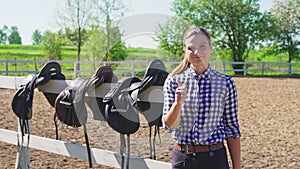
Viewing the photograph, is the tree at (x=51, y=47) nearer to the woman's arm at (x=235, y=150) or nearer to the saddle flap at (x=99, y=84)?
the saddle flap at (x=99, y=84)

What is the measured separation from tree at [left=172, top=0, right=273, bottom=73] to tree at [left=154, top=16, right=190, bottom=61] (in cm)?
2104

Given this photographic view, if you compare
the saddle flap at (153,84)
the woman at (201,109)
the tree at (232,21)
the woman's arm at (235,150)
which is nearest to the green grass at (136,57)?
the saddle flap at (153,84)

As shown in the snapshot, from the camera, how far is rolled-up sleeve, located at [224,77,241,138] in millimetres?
1586

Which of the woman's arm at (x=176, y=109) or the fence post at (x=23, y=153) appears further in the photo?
the fence post at (x=23, y=153)

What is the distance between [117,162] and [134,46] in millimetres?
A: 681

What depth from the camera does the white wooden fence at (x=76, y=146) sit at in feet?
6.78

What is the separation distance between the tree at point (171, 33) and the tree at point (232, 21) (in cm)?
2104

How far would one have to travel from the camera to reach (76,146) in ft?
8.41

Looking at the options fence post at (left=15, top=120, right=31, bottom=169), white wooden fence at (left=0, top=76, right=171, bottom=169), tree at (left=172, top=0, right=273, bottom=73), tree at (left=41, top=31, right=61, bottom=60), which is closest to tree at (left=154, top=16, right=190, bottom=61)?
white wooden fence at (left=0, top=76, right=171, bottom=169)

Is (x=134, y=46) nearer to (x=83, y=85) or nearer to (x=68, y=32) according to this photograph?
(x=83, y=85)

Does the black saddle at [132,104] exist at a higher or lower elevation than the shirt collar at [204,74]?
lower

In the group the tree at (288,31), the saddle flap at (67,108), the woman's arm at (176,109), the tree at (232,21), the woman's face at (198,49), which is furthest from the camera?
the tree at (288,31)

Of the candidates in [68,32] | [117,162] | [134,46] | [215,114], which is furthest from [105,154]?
→ [68,32]

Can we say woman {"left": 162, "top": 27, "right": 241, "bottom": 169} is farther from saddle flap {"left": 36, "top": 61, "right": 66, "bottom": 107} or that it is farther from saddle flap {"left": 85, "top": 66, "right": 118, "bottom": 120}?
saddle flap {"left": 36, "top": 61, "right": 66, "bottom": 107}
